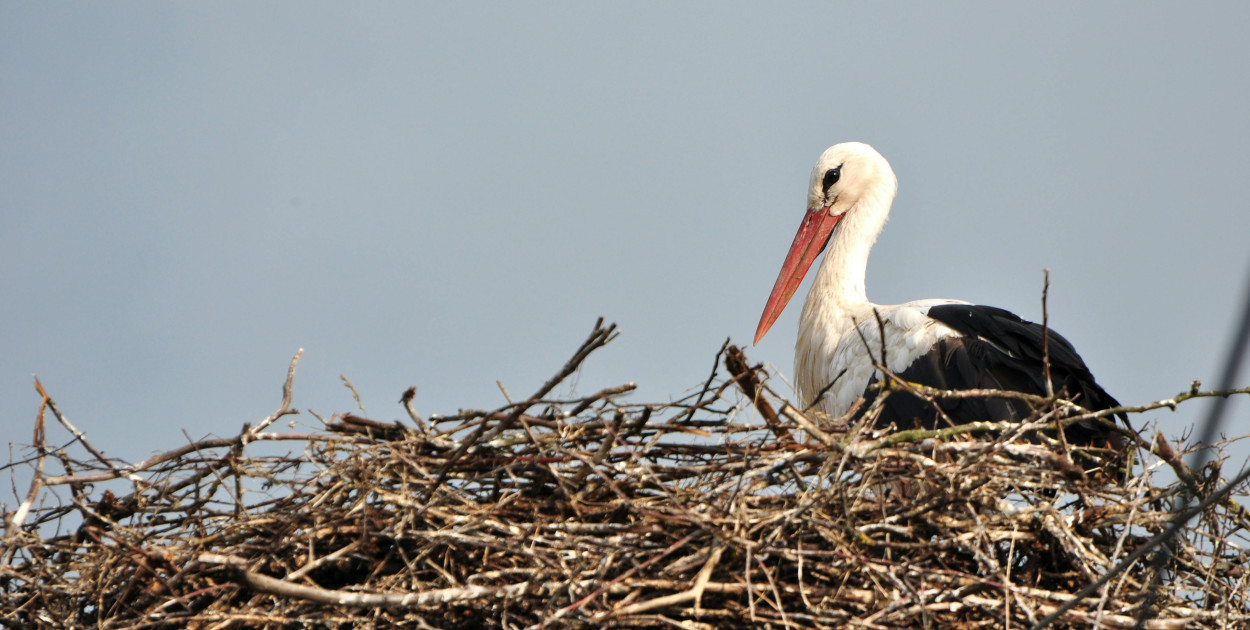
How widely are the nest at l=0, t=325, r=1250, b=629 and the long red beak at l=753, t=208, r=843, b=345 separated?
6.89ft

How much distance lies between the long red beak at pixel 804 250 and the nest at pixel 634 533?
2.10 metres

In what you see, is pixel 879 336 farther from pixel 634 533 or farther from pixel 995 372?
pixel 634 533

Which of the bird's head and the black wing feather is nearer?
the black wing feather

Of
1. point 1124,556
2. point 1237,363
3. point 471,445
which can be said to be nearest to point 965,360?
point 1124,556

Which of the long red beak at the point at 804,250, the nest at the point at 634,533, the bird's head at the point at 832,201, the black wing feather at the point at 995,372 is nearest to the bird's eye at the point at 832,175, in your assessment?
the bird's head at the point at 832,201

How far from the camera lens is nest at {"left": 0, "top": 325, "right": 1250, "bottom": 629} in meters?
2.61

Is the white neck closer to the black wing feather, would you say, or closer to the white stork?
the white stork

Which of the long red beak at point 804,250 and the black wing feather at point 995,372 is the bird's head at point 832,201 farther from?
the black wing feather at point 995,372

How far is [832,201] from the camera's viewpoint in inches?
203

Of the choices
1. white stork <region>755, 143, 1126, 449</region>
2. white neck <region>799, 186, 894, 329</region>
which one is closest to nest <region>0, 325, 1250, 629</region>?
white stork <region>755, 143, 1126, 449</region>

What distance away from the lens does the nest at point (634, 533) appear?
2.61m

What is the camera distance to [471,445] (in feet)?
8.74

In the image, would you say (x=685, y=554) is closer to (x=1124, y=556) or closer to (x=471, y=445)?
(x=471, y=445)

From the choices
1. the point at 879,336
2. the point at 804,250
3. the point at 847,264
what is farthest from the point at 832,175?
the point at 879,336
